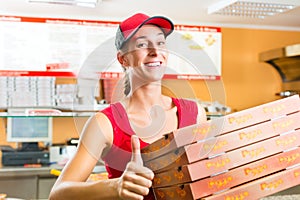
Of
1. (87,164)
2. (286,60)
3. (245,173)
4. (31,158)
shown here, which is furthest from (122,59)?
(286,60)

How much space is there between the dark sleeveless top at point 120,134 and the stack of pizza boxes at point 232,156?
75 millimetres

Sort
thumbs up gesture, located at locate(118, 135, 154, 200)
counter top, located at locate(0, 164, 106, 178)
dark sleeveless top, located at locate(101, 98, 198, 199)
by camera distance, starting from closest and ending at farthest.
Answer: thumbs up gesture, located at locate(118, 135, 154, 200)
dark sleeveless top, located at locate(101, 98, 198, 199)
counter top, located at locate(0, 164, 106, 178)

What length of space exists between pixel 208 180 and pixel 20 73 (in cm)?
295

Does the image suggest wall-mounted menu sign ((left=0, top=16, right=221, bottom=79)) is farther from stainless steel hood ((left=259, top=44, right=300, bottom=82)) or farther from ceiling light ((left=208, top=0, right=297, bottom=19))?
stainless steel hood ((left=259, top=44, right=300, bottom=82))

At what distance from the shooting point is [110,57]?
1012 mm

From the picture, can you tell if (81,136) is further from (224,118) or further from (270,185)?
(270,185)

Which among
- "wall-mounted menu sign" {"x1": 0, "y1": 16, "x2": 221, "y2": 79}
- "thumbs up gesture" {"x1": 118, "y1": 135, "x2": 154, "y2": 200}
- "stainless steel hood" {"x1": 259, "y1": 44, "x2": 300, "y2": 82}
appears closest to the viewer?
"thumbs up gesture" {"x1": 118, "y1": 135, "x2": 154, "y2": 200}

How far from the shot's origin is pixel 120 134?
101 cm

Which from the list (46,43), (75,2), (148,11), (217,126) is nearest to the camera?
(217,126)

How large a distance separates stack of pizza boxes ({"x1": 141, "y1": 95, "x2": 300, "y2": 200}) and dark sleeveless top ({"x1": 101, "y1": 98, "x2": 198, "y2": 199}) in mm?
75

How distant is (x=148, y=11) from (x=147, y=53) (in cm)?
264

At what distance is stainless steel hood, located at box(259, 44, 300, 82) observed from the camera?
369 cm

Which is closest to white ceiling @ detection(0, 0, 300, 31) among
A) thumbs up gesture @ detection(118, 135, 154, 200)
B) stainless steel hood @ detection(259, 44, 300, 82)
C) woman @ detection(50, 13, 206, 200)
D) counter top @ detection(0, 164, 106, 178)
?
stainless steel hood @ detection(259, 44, 300, 82)

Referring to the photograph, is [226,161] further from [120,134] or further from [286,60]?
[286,60]
